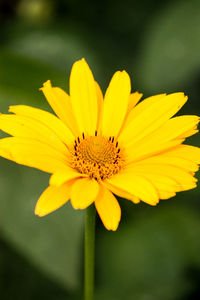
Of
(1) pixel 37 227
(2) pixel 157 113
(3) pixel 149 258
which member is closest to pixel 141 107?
(2) pixel 157 113

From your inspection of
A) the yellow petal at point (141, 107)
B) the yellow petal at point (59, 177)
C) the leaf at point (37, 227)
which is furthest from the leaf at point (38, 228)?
the yellow petal at point (59, 177)

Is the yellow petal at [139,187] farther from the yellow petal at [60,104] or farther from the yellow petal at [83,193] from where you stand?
the yellow petal at [60,104]

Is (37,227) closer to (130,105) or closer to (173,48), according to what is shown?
(130,105)

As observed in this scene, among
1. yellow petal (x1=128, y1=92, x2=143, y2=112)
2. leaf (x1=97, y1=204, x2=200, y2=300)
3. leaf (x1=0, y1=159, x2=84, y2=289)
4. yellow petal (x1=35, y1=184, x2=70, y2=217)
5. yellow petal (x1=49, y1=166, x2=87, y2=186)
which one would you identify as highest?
yellow petal (x1=128, y1=92, x2=143, y2=112)

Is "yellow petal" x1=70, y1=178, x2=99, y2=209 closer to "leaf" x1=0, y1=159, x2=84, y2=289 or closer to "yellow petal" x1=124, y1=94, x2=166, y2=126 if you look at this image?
"yellow petal" x1=124, y1=94, x2=166, y2=126

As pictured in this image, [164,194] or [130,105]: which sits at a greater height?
[130,105]

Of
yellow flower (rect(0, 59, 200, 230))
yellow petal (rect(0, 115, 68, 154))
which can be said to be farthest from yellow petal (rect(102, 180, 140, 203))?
yellow petal (rect(0, 115, 68, 154))

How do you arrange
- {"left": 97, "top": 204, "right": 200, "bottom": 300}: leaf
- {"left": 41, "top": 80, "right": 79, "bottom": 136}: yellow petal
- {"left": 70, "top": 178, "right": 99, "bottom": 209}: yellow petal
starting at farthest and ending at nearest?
{"left": 97, "top": 204, "right": 200, "bottom": 300}: leaf
{"left": 41, "top": 80, "right": 79, "bottom": 136}: yellow petal
{"left": 70, "top": 178, "right": 99, "bottom": 209}: yellow petal
